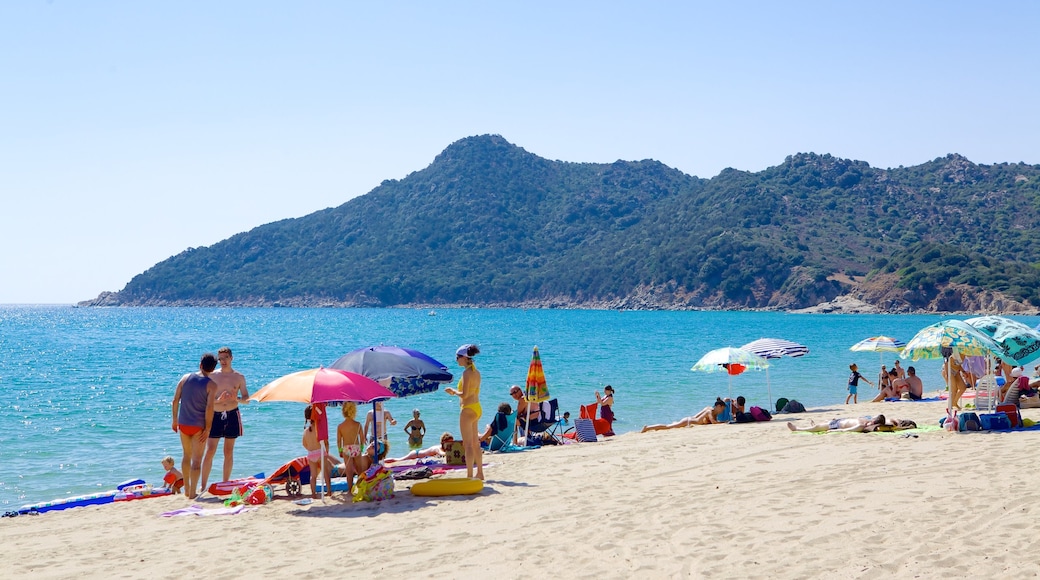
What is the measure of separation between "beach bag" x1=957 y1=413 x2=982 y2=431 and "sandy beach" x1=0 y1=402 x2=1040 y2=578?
3.31ft

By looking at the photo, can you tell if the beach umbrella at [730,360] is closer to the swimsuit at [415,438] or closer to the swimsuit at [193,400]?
the swimsuit at [415,438]

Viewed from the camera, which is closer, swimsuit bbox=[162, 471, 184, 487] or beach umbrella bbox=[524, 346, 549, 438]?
swimsuit bbox=[162, 471, 184, 487]

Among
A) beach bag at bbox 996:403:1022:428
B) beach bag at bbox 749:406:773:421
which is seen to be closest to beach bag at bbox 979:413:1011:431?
beach bag at bbox 996:403:1022:428

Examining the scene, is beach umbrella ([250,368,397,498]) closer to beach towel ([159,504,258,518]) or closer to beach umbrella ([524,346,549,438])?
beach towel ([159,504,258,518])

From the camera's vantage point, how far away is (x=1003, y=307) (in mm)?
94188

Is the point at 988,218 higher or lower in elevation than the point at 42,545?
higher

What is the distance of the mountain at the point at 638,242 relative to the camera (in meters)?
121

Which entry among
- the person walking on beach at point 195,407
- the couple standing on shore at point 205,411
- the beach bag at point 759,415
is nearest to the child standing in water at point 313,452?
the couple standing on shore at point 205,411

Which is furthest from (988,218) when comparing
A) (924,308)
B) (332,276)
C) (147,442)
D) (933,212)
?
(147,442)

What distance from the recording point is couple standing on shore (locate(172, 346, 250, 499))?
9406mm

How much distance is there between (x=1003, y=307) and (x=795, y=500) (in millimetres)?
99352

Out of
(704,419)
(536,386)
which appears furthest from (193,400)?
(704,419)

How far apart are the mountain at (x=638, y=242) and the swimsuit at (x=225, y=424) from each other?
3968 inches

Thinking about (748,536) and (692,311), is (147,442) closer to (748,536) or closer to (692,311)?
(748,536)
